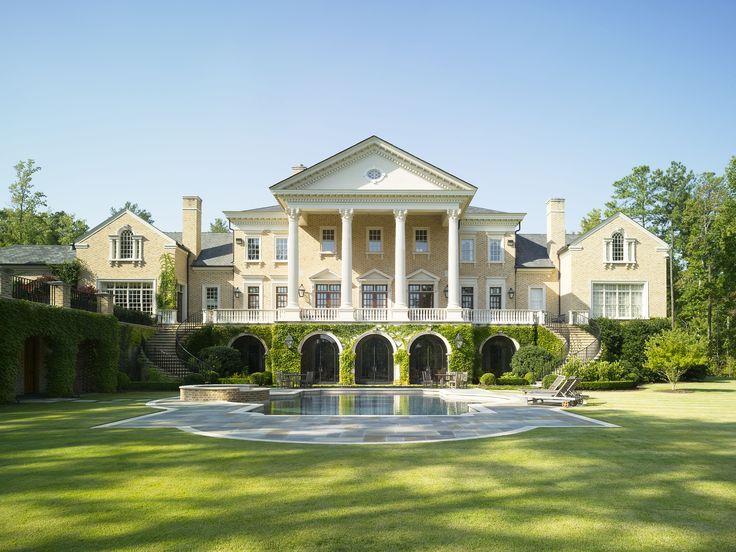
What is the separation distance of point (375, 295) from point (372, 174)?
8.13 m

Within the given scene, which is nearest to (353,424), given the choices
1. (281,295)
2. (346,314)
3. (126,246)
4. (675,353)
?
(675,353)

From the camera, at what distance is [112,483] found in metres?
9.84

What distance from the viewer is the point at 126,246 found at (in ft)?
149

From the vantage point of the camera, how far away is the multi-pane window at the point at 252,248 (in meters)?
46.6

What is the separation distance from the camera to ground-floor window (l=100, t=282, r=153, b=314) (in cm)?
4500

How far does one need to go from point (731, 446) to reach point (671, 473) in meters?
3.92

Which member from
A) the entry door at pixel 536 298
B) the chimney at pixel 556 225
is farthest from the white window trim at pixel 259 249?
the chimney at pixel 556 225

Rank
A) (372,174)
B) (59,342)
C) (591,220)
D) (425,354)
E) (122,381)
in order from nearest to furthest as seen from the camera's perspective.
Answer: (59,342), (122,381), (425,354), (372,174), (591,220)

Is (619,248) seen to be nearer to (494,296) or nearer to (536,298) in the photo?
(536,298)

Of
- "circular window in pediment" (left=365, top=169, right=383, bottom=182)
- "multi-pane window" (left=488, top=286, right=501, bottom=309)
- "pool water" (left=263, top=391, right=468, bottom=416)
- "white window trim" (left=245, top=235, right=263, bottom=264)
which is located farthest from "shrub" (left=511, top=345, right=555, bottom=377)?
"white window trim" (left=245, top=235, right=263, bottom=264)

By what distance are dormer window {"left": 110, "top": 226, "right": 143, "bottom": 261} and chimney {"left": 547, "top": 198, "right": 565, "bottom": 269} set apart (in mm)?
28044

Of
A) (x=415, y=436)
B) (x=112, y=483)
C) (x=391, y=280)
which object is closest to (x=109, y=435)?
(x=112, y=483)

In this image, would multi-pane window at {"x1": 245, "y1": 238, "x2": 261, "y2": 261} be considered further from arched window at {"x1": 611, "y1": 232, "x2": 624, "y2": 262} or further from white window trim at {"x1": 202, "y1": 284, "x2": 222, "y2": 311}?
arched window at {"x1": 611, "y1": 232, "x2": 624, "y2": 262}

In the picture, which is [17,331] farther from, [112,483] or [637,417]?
[637,417]
